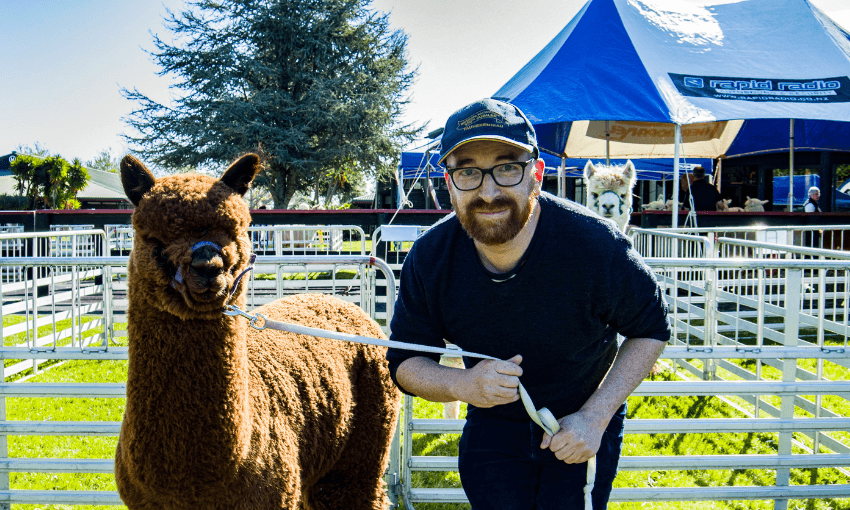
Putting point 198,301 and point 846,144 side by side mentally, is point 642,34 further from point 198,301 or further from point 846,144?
point 198,301

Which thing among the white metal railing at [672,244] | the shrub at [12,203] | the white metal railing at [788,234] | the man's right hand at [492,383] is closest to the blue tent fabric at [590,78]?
the white metal railing at [672,244]

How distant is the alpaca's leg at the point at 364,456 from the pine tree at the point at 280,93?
25279mm

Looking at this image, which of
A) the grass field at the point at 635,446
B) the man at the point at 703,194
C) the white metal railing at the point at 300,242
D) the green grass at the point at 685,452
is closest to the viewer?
the green grass at the point at 685,452

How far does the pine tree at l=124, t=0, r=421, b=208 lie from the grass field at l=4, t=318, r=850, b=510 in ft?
73.5

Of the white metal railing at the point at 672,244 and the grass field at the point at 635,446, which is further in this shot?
the white metal railing at the point at 672,244

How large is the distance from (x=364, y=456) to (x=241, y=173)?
4.54 ft

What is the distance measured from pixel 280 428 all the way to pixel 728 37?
11070 millimetres

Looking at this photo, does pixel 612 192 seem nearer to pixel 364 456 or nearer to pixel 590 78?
pixel 364 456

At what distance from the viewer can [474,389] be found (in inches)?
68.9

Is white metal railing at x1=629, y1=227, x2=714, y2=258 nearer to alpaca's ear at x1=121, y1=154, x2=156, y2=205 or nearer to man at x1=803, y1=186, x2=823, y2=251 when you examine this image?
man at x1=803, y1=186, x2=823, y2=251

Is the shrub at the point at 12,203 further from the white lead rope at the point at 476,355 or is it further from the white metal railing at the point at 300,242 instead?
the white lead rope at the point at 476,355

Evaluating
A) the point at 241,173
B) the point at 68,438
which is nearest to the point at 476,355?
the point at 241,173

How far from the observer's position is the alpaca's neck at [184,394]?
6.00 feet

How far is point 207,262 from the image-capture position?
175 centimetres
